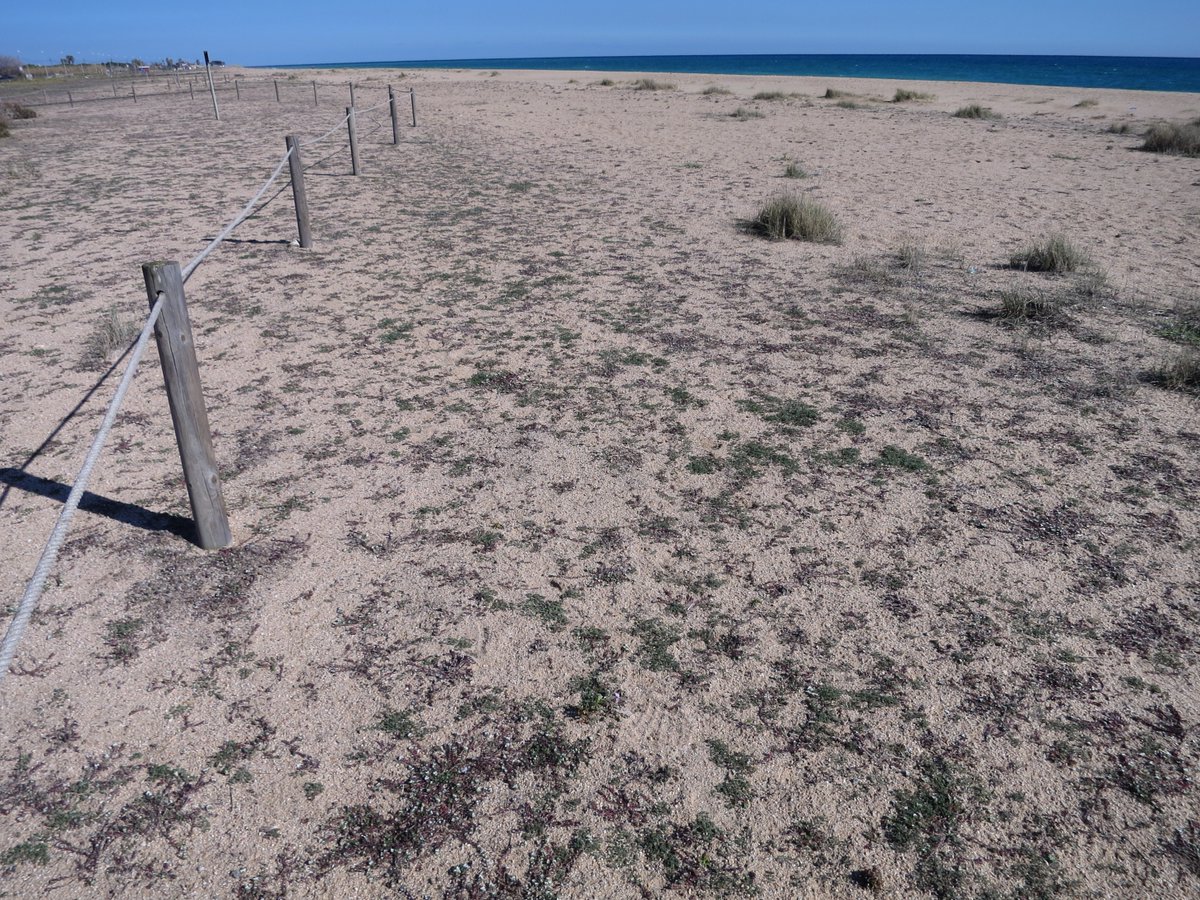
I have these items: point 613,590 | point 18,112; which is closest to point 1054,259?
point 613,590

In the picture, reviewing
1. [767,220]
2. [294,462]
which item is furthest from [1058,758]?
[767,220]

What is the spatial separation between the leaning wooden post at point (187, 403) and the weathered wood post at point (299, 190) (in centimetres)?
499

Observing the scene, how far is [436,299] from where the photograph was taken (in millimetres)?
6684

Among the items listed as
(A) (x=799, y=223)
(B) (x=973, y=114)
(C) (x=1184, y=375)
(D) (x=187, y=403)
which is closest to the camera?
(D) (x=187, y=403)

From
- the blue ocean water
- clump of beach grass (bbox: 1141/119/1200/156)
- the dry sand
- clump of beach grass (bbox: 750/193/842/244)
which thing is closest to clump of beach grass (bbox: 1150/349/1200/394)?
the dry sand

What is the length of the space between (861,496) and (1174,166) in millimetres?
12870

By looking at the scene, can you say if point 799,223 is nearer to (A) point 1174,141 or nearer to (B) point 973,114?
(A) point 1174,141

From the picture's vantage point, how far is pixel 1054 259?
24.6 feet

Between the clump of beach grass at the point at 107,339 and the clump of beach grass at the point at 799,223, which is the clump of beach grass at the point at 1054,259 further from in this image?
the clump of beach grass at the point at 107,339

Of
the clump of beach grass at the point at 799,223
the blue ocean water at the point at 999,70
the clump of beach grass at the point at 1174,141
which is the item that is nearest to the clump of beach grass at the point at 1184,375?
the clump of beach grass at the point at 799,223

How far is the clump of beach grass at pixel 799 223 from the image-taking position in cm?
855

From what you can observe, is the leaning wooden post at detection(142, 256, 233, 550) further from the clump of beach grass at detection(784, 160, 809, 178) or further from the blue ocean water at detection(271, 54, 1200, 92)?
the blue ocean water at detection(271, 54, 1200, 92)

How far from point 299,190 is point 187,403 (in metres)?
5.35

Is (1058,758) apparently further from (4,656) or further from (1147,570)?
(4,656)
